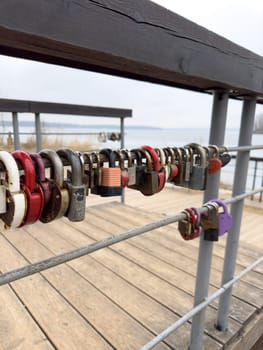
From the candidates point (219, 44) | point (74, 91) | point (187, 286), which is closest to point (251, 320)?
point (187, 286)

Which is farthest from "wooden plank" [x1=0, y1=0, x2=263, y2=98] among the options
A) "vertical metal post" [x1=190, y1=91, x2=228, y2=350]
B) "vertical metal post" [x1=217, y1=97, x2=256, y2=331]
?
"vertical metal post" [x1=217, y1=97, x2=256, y2=331]

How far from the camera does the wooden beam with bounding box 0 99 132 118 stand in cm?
179

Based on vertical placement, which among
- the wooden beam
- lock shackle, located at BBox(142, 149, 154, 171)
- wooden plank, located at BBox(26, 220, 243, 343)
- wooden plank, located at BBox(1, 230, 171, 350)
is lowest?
wooden plank, located at BBox(26, 220, 243, 343)

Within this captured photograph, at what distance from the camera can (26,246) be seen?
1.41m

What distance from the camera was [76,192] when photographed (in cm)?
37

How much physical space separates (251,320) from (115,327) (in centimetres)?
52

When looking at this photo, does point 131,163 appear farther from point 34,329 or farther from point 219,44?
point 34,329

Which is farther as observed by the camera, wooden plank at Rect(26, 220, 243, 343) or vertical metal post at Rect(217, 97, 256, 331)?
wooden plank at Rect(26, 220, 243, 343)

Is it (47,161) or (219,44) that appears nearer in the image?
(47,161)

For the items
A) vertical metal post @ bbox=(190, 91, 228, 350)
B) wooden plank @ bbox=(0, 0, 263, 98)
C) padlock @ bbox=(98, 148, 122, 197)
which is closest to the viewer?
wooden plank @ bbox=(0, 0, 263, 98)

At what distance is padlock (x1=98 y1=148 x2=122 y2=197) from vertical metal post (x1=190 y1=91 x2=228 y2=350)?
35 centimetres

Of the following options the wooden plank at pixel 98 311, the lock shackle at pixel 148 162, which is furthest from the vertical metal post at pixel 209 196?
the lock shackle at pixel 148 162

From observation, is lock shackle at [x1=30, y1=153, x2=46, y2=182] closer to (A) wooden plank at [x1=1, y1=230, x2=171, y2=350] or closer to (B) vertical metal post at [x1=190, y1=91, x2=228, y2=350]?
(B) vertical metal post at [x1=190, y1=91, x2=228, y2=350]

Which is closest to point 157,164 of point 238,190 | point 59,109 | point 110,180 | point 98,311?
point 110,180
